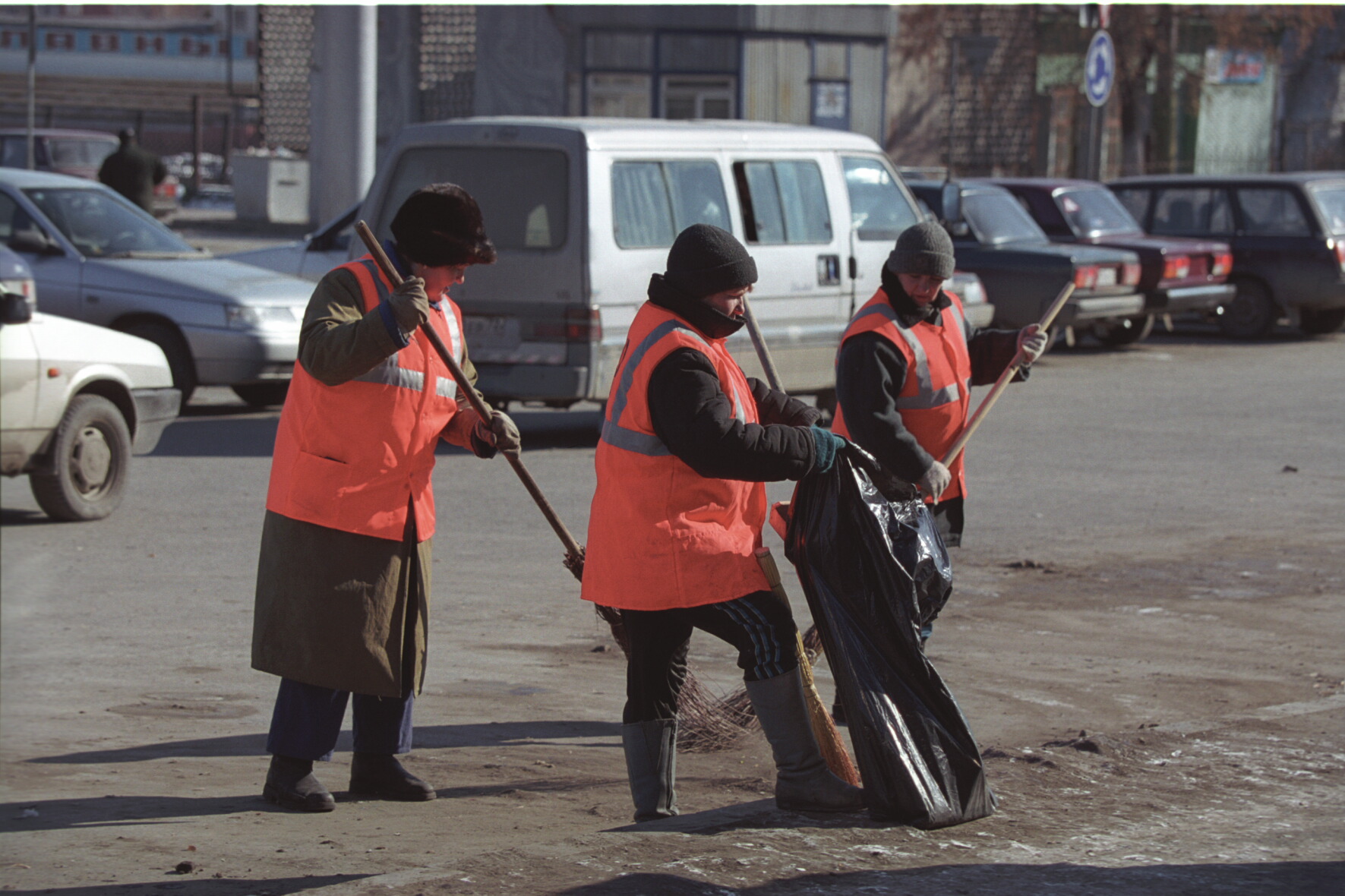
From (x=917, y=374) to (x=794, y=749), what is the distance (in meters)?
1.50

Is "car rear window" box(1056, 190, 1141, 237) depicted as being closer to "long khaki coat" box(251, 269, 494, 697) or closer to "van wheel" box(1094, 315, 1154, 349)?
Answer: "van wheel" box(1094, 315, 1154, 349)

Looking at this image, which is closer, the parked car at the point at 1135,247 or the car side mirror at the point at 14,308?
the car side mirror at the point at 14,308

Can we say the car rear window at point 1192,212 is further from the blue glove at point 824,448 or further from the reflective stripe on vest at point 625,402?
the reflective stripe on vest at point 625,402

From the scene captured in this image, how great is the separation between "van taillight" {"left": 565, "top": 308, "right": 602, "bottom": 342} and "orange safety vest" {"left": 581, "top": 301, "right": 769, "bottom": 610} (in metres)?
6.50

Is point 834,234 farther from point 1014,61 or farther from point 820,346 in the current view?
point 1014,61

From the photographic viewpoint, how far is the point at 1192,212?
766 inches

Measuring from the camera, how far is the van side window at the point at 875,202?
1264 cm

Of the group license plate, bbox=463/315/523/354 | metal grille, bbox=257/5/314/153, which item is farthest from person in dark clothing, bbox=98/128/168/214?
metal grille, bbox=257/5/314/153

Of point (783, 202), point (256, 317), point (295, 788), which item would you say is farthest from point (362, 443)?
point (256, 317)

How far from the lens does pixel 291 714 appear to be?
4.66 m

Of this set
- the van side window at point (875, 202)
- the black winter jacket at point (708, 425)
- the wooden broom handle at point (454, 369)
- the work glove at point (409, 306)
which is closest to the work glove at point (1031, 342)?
the black winter jacket at point (708, 425)

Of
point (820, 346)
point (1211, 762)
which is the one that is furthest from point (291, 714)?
point (820, 346)

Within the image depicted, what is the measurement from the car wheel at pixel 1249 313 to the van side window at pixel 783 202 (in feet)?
28.1

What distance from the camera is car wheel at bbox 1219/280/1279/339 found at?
19.3 meters
